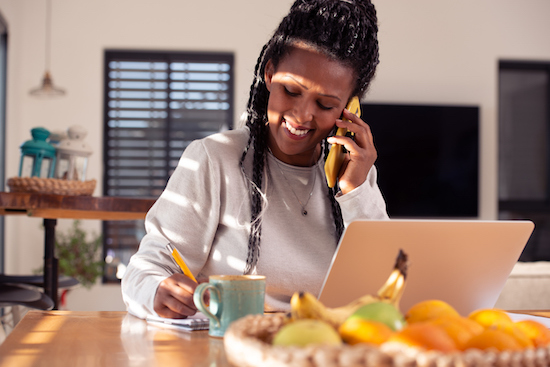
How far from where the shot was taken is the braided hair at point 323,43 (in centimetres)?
123

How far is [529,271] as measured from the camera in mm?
2143

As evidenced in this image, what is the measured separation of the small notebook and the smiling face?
1.72 ft

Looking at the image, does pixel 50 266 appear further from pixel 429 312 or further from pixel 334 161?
pixel 429 312

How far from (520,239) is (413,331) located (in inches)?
18.5

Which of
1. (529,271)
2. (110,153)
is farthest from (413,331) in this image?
(110,153)

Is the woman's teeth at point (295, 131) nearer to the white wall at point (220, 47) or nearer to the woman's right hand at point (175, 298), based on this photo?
the woman's right hand at point (175, 298)

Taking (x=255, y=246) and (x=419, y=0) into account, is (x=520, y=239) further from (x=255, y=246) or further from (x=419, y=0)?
(x=419, y=0)

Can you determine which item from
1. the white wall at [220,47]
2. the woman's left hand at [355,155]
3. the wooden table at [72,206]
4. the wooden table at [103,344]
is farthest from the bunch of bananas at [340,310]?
the white wall at [220,47]

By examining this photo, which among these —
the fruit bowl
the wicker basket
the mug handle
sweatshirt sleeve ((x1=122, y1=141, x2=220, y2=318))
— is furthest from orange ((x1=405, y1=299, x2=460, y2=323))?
Answer: the wicker basket

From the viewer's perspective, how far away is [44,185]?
184cm

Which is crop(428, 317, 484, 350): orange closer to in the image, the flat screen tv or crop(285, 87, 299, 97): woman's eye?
crop(285, 87, 299, 97): woman's eye

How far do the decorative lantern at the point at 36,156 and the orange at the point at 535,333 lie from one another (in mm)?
1767

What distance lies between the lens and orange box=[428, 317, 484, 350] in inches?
20.0

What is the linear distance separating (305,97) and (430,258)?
53 centimetres
